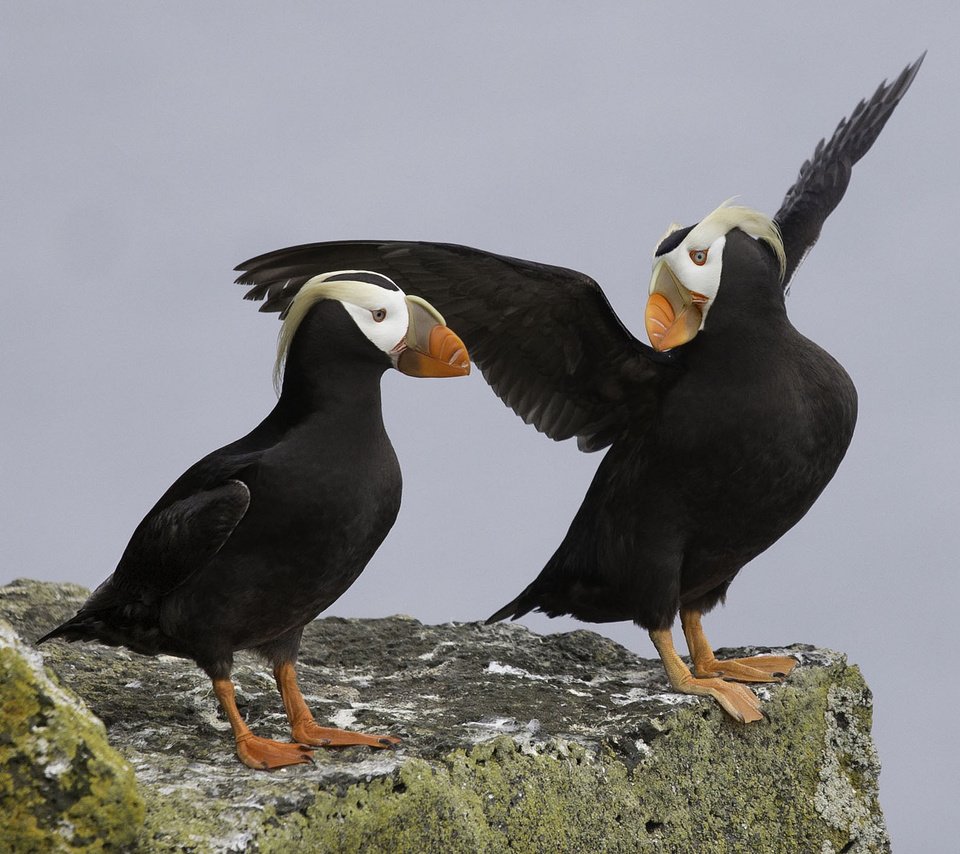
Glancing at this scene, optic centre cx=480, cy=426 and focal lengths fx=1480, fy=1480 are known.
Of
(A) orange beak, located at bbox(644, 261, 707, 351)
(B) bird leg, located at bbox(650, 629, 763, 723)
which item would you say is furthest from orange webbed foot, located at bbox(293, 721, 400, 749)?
(A) orange beak, located at bbox(644, 261, 707, 351)

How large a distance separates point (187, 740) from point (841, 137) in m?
A: 4.18

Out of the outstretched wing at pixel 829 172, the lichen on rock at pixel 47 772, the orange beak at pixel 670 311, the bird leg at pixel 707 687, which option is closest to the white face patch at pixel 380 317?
the orange beak at pixel 670 311

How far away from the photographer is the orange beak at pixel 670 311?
5.04m

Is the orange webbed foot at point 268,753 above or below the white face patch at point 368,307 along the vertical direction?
below

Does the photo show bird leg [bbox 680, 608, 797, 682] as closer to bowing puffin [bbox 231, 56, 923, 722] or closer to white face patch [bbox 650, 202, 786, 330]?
bowing puffin [bbox 231, 56, 923, 722]

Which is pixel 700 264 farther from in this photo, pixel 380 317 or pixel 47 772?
A: pixel 47 772

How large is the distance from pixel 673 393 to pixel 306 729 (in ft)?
5.75

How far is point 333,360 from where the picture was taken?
14.2ft

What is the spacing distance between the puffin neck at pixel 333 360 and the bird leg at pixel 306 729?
2.86 feet

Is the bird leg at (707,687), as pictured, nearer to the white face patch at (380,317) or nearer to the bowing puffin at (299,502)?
the bowing puffin at (299,502)

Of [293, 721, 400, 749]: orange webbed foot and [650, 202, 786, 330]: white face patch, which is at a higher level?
[650, 202, 786, 330]: white face patch

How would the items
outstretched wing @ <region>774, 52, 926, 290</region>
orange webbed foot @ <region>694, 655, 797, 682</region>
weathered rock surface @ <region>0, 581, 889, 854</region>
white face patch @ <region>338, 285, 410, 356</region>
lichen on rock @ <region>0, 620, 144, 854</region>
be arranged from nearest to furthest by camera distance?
1. lichen on rock @ <region>0, 620, 144, 854</region>
2. weathered rock surface @ <region>0, 581, 889, 854</region>
3. white face patch @ <region>338, 285, 410, 356</region>
4. orange webbed foot @ <region>694, 655, 797, 682</region>
5. outstretched wing @ <region>774, 52, 926, 290</region>

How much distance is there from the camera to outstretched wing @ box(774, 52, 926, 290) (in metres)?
6.17

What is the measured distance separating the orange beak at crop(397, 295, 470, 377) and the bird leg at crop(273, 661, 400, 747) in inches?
41.1
